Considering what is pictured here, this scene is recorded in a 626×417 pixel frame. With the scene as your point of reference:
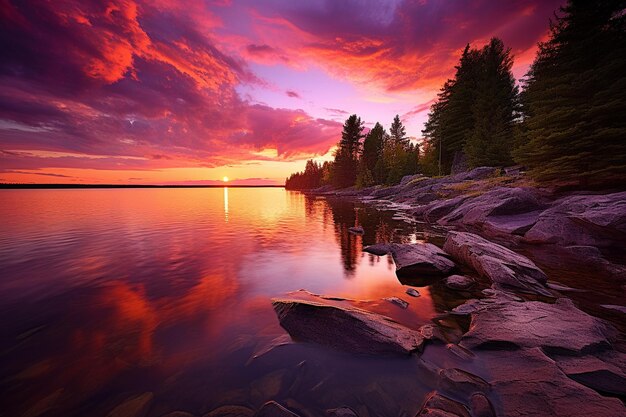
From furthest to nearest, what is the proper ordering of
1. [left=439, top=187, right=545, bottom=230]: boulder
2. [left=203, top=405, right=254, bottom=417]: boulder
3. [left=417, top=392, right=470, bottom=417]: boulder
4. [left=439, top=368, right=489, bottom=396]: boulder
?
[left=439, top=187, right=545, bottom=230]: boulder → [left=439, top=368, right=489, bottom=396]: boulder → [left=203, top=405, right=254, bottom=417]: boulder → [left=417, top=392, right=470, bottom=417]: boulder

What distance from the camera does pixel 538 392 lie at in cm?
408

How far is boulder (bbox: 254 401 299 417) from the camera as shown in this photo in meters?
3.97

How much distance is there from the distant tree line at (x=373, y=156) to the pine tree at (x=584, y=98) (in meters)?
52.7

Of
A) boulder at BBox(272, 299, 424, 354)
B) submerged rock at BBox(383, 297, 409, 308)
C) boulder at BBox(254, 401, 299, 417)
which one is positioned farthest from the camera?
submerged rock at BBox(383, 297, 409, 308)

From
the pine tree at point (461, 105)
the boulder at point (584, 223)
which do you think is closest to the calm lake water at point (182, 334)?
the boulder at point (584, 223)

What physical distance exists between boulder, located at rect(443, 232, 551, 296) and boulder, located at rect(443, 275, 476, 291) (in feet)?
2.54

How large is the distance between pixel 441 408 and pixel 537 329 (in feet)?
11.5

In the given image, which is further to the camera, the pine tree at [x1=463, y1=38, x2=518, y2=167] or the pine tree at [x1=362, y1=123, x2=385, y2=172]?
the pine tree at [x1=362, y1=123, x2=385, y2=172]

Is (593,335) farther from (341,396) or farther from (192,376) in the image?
(192,376)

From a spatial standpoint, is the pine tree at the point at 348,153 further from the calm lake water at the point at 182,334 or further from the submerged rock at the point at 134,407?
the submerged rock at the point at 134,407

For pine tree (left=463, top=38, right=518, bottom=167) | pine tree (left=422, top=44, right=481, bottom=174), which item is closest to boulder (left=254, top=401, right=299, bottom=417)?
pine tree (left=463, top=38, right=518, bottom=167)

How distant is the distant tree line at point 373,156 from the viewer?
73.3 m

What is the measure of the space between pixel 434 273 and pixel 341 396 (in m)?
7.73

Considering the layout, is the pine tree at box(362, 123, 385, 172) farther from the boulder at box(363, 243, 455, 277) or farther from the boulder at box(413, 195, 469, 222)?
the boulder at box(363, 243, 455, 277)
